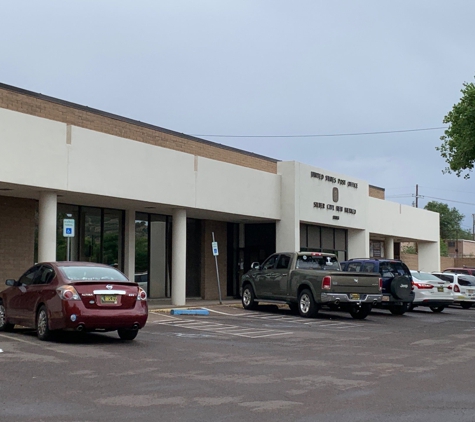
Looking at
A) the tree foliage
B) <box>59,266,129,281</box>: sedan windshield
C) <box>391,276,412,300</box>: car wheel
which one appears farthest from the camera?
the tree foliage

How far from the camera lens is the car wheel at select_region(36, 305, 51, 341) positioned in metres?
14.6

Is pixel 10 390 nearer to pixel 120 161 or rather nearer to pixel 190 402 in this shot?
pixel 190 402

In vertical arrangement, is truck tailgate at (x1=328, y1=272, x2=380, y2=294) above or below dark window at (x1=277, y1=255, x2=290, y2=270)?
below

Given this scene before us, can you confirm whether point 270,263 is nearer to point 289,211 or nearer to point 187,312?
point 187,312

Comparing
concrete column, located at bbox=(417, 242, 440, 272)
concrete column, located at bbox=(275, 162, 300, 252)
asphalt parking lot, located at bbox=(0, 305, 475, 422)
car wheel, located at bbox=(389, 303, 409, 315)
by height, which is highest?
concrete column, located at bbox=(275, 162, 300, 252)

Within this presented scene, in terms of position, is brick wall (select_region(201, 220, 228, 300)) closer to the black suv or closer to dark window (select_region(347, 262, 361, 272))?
dark window (select_region(347, 262, 361, 272))

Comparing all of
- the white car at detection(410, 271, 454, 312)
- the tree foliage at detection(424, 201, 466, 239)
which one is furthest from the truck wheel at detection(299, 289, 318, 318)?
the tree foliage at detection(424, 201, 466, 239)

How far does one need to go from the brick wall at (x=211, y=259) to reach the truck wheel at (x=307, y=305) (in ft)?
31.0

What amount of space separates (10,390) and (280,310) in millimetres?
17474

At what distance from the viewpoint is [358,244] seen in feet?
122

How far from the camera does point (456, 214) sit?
4658 inches

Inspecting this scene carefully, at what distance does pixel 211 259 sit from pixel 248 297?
6.71 metres

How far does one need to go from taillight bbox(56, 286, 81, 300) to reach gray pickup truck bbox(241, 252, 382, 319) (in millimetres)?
9624

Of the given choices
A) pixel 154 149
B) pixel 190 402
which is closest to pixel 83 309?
pixel 190 402
